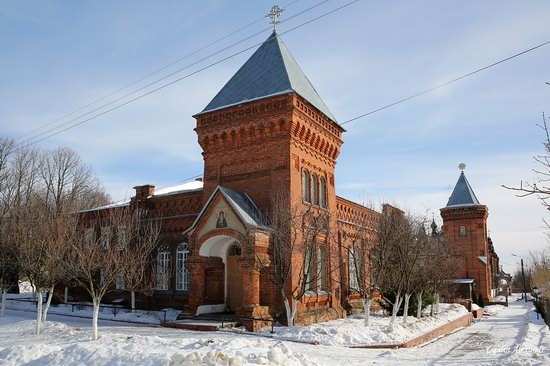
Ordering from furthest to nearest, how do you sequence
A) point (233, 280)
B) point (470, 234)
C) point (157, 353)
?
point (470, 234) → point (233, 280) → point (157, 353)

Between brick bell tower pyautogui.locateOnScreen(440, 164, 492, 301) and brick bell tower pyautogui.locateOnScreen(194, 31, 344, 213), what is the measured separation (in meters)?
30.5

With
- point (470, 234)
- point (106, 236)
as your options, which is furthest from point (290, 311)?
point (470, 234)

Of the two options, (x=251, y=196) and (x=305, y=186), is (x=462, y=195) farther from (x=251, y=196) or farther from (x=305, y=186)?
(x=251, y=196)

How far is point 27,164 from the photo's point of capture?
4106cm

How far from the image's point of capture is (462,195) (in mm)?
51281

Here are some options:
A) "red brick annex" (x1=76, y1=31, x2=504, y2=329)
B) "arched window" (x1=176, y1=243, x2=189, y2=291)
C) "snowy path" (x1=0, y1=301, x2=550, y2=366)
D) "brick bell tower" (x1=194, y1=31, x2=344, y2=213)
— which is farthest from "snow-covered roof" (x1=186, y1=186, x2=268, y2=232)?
"arched window" (x1=176, y1=243, x2=189, y2=291)

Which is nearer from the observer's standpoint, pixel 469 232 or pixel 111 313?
pixel 111 313

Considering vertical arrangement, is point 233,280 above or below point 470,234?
below

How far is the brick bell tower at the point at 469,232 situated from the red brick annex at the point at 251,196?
2769 centimetres

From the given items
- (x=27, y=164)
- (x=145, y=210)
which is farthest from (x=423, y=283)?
(x=27, y=164)

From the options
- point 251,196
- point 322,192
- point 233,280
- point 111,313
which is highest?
point 322,192

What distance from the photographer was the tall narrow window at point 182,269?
950 inches

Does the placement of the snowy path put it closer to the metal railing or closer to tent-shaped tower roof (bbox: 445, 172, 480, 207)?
the metal railing

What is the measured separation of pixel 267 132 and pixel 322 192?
4.65 meters
